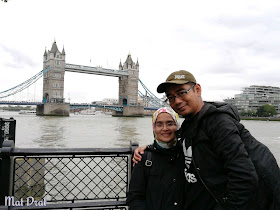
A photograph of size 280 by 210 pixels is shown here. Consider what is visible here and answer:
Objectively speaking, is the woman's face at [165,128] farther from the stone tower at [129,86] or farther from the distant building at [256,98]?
the distant building at [256,98]

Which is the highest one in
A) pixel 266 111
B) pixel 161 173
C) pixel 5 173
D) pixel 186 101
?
pixel 266 111

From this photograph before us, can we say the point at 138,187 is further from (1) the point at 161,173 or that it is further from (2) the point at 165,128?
(2) the point at 165,128

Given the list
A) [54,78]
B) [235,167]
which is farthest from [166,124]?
[54,78]

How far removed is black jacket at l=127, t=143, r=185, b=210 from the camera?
1.20 m

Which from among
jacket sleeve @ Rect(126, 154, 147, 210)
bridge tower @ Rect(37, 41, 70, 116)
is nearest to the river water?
jacket sleeve @ Rect(126, 154, 147, 210)

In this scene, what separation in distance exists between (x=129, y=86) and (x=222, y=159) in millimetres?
51558

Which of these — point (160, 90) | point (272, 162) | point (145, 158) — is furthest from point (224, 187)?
point (160, 90)

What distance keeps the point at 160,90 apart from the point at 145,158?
35cm

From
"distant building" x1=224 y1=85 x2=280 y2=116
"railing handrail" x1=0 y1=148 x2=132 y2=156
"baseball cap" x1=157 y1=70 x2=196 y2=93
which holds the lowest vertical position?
"railing handrail" x1=0 y1=148 x2=132 y2=156

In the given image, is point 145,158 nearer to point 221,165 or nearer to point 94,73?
point 221,165

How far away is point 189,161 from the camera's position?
112cm

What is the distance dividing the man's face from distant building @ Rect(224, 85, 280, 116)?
2845 inches

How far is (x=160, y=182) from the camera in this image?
4.01 feet

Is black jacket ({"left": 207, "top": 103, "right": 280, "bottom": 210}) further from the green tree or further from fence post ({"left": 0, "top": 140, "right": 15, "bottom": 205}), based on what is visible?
the green tree
